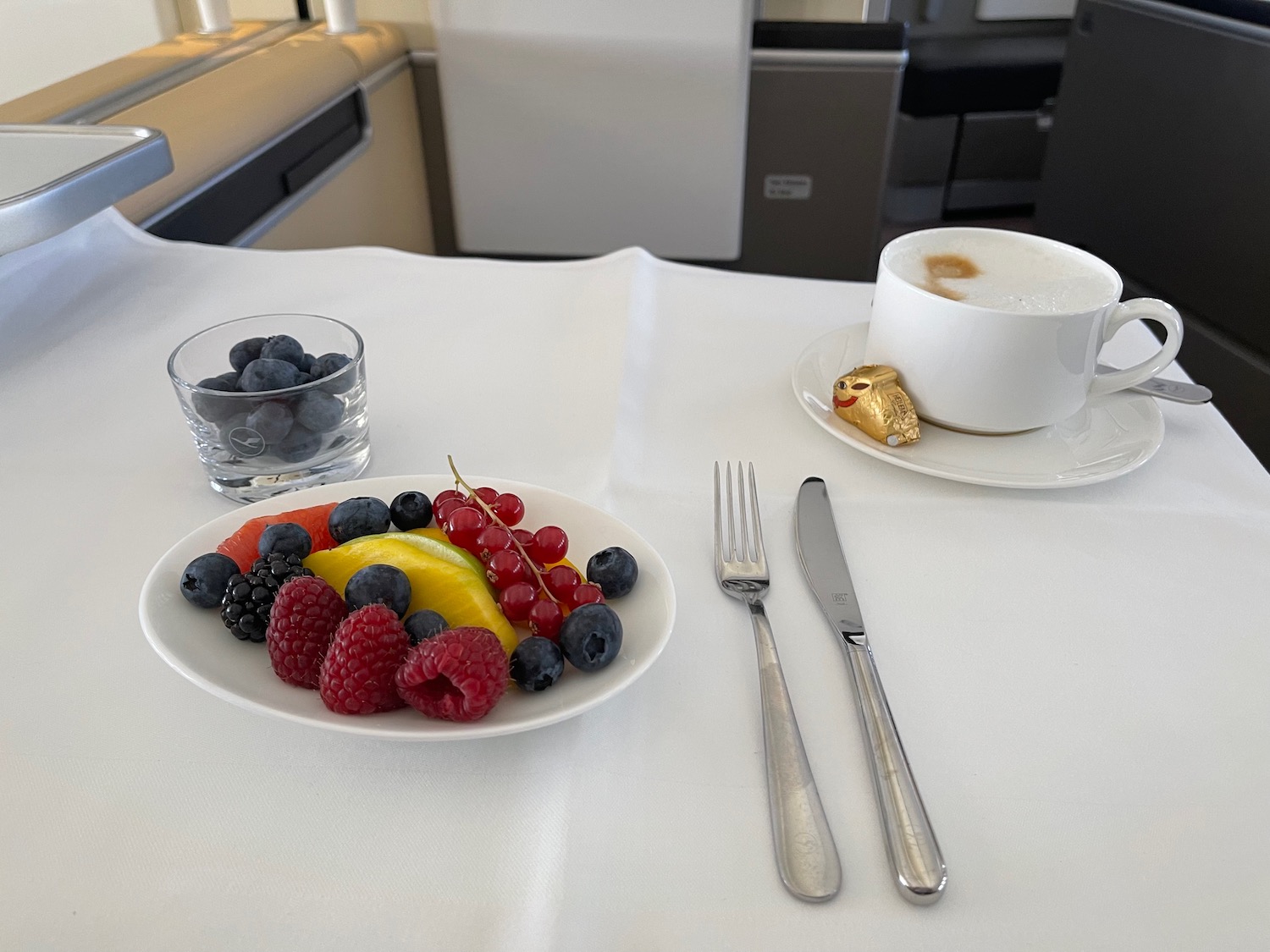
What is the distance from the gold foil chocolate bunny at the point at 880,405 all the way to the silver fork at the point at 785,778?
14cm

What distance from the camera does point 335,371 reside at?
0.53 m

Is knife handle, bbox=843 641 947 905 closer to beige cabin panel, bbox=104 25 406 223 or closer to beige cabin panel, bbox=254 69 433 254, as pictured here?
beige cabin panel, bbox=104 25 406 223

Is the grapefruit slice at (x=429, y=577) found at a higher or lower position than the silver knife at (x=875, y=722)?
higher

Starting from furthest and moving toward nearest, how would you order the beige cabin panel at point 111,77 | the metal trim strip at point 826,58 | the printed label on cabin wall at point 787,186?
the printed label on cabin wall at point 787,186
the metal trim strip at point 826,58
the beige cabin panel at point 111,77

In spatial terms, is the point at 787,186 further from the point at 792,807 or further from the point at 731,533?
the point at 792,807

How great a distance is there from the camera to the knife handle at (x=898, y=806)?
316 mm

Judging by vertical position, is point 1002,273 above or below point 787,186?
above

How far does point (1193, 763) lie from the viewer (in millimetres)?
372

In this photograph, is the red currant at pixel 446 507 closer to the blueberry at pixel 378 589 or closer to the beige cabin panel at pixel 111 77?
the blueberry at pixel 378 589

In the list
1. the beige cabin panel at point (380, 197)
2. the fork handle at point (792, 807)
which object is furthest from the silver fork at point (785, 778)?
the beige cabin panel at point (380, 197)

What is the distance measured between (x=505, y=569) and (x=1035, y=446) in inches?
A: 14.1

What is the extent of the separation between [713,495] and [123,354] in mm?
471

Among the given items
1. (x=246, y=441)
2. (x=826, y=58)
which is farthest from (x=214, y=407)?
(x=826, y=58)

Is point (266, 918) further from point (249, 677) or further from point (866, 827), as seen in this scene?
point (866, 827)
